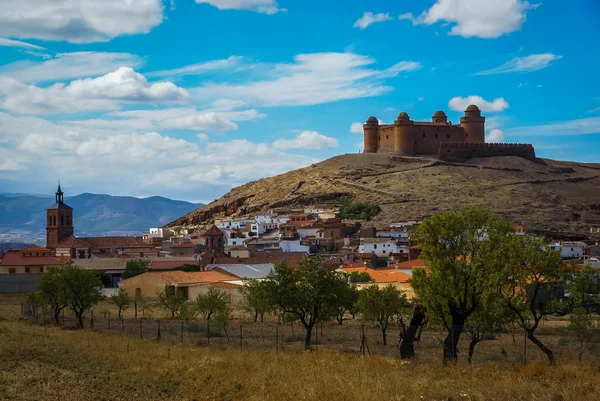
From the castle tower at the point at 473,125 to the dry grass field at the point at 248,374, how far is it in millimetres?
102823

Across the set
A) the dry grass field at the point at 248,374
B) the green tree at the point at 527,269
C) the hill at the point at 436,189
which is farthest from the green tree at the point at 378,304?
the hill at the point at 436,189

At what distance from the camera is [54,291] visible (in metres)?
32.8

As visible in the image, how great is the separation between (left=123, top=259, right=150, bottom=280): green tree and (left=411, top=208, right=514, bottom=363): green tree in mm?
42831

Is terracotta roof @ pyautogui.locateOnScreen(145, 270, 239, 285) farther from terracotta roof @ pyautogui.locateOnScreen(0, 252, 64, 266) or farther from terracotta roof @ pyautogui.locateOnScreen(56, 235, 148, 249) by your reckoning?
→ terracotta roof @ pyautogui.locateOnScreen(56, 235, 148, 249)

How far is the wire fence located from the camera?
2259 centimetres

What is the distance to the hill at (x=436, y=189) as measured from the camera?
97.2 m

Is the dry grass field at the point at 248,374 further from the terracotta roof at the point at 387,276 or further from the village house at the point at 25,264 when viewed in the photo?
the village house at the point at 25,264

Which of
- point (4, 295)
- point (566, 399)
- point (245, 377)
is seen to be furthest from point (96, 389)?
point (4, 295)

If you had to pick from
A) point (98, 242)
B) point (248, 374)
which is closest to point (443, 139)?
point (98, 242)

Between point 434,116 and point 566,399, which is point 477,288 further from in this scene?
point 434,116

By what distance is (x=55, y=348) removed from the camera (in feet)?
69.8

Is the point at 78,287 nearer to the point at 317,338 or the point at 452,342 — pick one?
the point at 317,338

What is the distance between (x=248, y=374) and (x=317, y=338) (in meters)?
9.93

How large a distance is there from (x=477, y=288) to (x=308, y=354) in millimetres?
4764
